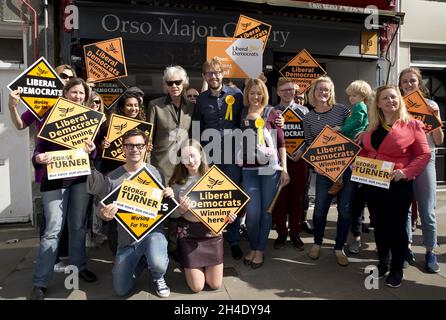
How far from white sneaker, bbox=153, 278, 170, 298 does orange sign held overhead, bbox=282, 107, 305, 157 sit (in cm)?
204

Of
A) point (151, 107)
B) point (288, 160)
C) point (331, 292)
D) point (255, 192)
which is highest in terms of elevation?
point (151, 107)

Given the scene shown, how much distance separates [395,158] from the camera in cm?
338

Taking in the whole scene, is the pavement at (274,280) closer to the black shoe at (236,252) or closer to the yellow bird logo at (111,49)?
the black shoe at (236,252)

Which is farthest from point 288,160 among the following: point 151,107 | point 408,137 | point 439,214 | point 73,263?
point 439,214

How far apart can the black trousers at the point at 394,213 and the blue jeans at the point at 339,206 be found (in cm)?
35

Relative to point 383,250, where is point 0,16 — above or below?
above

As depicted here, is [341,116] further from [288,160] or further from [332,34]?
[332,34]

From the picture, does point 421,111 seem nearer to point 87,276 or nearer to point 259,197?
point 259,197

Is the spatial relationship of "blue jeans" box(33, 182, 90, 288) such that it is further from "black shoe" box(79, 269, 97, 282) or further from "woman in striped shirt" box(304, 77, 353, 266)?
"woman in striped shirt" box(304, 77, 353, 266)

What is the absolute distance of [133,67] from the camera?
578cm

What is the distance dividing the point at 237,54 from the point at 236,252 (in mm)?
2503

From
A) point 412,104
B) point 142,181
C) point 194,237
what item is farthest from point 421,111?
point 142,181

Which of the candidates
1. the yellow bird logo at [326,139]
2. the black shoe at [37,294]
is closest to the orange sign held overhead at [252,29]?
the yellow bird logo at [326,139]

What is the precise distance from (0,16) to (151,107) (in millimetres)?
3120
